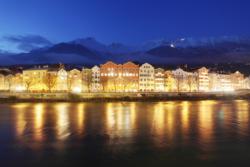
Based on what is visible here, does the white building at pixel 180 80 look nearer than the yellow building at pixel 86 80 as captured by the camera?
No

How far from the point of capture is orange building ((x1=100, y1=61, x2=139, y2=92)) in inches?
2532

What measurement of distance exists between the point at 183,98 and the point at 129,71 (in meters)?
16.2

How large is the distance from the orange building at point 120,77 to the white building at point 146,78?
83cm

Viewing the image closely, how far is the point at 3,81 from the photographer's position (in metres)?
71.9

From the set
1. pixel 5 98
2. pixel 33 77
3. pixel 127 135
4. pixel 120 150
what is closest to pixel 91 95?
pixel 5 98

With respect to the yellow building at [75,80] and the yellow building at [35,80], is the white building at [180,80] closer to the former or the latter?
the yellow building at [75,80]

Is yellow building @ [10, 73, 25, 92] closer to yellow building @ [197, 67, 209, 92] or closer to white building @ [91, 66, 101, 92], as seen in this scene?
white building @ [91, 66, 101, 92]

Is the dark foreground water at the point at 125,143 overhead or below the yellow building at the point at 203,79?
below

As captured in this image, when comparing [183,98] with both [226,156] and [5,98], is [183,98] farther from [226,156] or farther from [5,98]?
[226,156]

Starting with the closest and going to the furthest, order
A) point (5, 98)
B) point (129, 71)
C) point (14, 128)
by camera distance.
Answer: point (14, 128), point (5, 98), point (129, 71)

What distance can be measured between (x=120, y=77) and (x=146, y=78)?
4564mm

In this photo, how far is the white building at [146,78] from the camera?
66250mm

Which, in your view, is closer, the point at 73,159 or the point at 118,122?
the point at 73,159

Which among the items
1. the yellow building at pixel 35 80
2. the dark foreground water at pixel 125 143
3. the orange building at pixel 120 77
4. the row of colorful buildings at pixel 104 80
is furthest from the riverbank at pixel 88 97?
the dark foreground water at pixel 125 143
